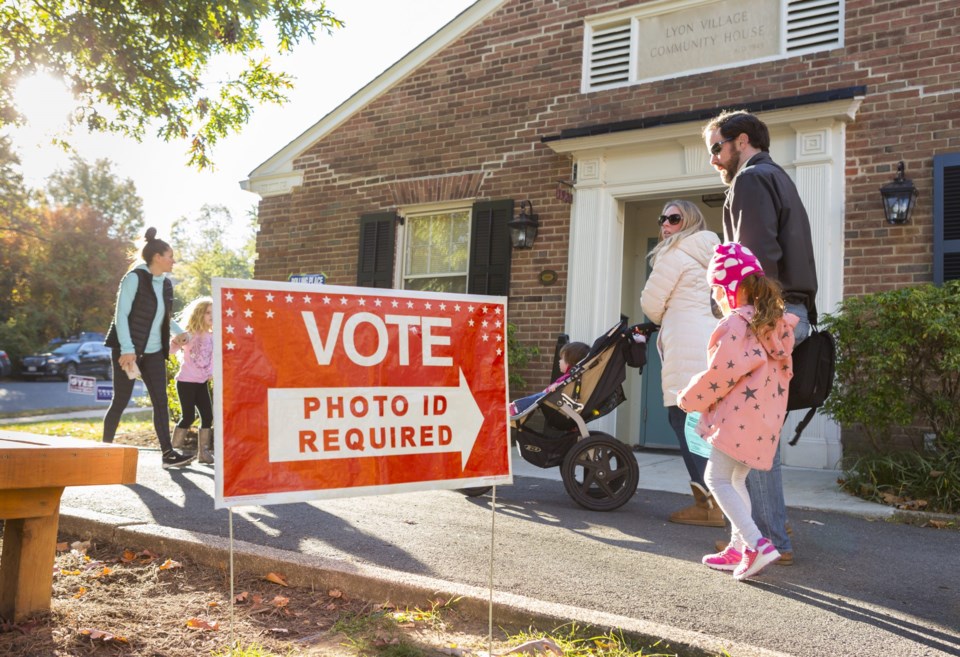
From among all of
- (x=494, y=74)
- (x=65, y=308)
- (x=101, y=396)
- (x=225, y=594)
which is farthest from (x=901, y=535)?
(x=65, y=308)

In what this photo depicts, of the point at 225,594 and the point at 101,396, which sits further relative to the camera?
the point at 101,396

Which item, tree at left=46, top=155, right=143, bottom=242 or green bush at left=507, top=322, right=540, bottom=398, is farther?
tree at left=46, top=155, right=143, bottom=242

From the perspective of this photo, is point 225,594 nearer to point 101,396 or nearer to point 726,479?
point 726,479

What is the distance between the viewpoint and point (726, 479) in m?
3.39

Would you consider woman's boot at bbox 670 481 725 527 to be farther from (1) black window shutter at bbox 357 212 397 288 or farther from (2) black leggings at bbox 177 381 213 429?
Answer: (1) black window shutter at bbox 357 212 397 288

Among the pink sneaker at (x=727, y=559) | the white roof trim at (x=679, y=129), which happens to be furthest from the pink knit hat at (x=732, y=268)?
the white roof trim at (x=679, y=129)

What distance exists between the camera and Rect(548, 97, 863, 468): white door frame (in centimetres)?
736

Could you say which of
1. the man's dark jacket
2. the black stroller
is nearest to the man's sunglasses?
the man's dark jacket

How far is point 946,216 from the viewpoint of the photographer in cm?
697

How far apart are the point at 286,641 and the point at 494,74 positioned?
8.49 metres

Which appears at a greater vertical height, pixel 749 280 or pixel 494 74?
pixel 494 74

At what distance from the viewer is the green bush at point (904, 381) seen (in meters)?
5.45

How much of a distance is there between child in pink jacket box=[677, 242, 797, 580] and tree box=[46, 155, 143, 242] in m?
46.5

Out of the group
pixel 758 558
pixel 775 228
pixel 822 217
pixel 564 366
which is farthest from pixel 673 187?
pixel 758 558
